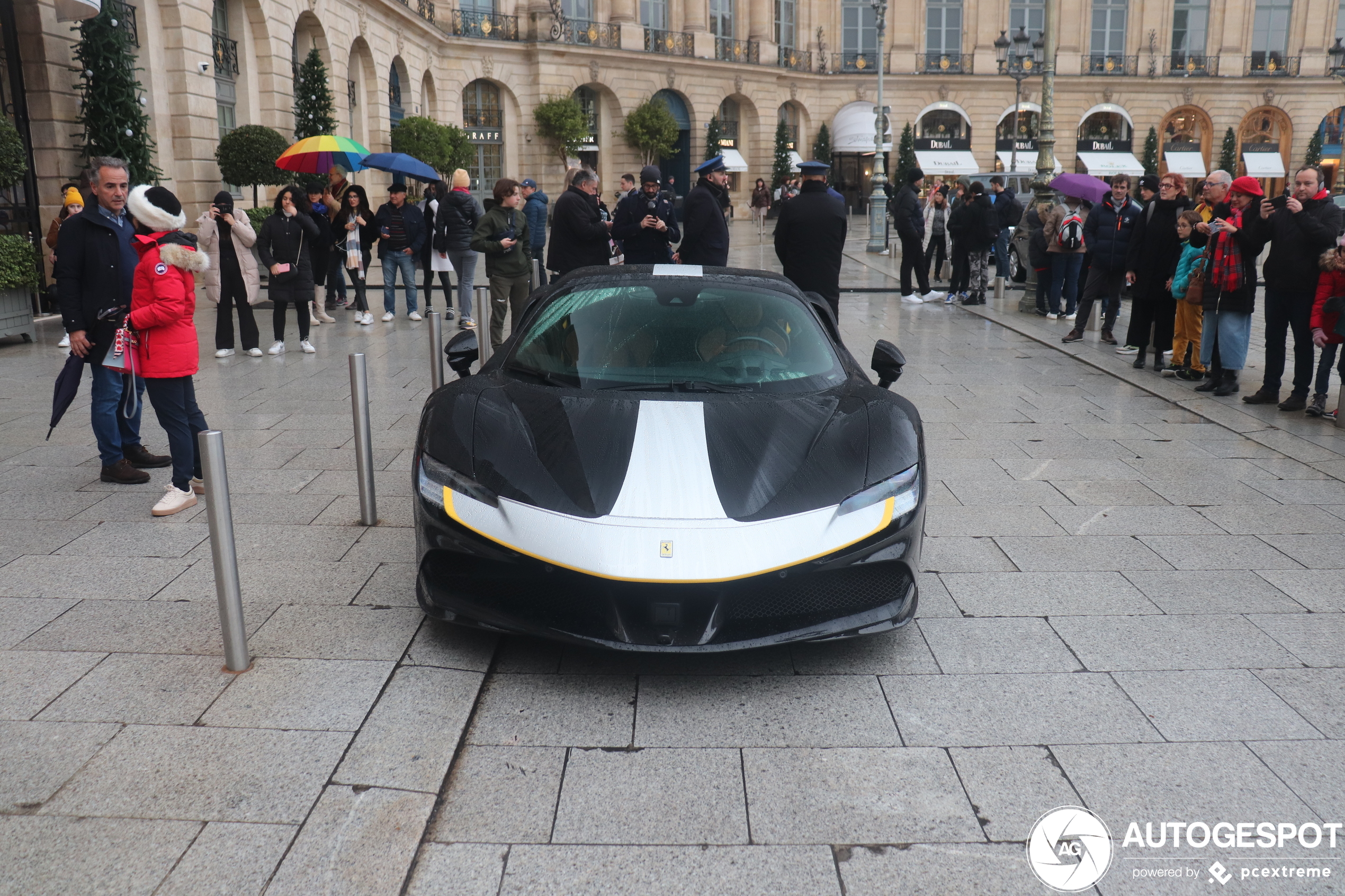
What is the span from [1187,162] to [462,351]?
181 feet

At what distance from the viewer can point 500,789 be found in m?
3.19

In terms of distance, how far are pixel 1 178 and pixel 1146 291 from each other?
39.2ft

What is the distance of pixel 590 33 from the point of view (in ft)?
145

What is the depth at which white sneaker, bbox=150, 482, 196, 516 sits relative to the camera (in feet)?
19.1

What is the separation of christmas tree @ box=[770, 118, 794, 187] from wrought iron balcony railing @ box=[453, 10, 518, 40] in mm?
12730

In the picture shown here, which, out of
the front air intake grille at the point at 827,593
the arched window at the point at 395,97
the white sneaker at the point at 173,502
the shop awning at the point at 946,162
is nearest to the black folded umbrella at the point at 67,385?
the white sneaker at the point at 173,502

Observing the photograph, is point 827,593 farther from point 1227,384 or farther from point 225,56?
point 225,56

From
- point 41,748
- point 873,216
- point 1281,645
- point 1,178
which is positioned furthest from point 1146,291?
point 873,216

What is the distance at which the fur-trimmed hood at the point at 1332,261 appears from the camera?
24.8ft

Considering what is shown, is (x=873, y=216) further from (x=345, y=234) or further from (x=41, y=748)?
(x=41, y=748)

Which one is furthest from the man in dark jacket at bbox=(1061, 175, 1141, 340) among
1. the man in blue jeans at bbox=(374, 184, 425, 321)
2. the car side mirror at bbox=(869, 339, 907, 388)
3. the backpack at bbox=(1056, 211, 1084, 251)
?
the man in blue jeans at bbox=(374, 184, 425, 321)

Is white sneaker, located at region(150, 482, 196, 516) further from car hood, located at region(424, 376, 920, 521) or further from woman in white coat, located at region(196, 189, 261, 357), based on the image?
woman in white coat, located at region(196, 189, 261, 357)

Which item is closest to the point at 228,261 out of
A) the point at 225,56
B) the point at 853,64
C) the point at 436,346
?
the point at 436,346

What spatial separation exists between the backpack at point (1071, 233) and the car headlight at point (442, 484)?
11448 mm
